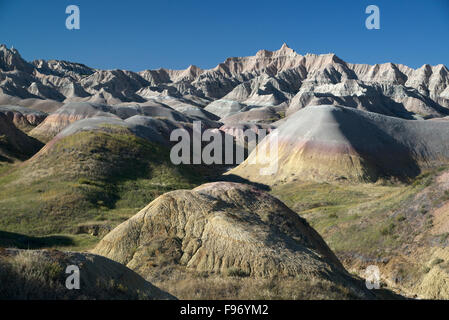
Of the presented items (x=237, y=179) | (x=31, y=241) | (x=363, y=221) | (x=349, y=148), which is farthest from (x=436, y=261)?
(x=349, y=148)

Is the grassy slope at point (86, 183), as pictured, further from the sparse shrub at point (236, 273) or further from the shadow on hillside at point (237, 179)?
the sparse shrub at point (236, 273)

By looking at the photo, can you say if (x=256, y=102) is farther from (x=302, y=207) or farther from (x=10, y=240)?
(x=10, y=240)

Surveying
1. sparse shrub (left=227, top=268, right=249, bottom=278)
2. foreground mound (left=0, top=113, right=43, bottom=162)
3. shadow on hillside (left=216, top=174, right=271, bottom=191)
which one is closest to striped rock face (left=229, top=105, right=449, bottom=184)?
shadow on hillside (left=216, top=174, right=271, bottom=191)

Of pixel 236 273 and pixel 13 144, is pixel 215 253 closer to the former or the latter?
pixel 236 273

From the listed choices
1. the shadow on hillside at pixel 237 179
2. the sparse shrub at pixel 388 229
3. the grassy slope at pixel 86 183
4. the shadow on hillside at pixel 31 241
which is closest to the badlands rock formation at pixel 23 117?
the grassy slope at pixel 86 183

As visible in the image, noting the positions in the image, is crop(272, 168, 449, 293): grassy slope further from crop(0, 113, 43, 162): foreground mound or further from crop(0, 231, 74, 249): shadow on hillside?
crop(0, 113, 43, 162): foreground mound
